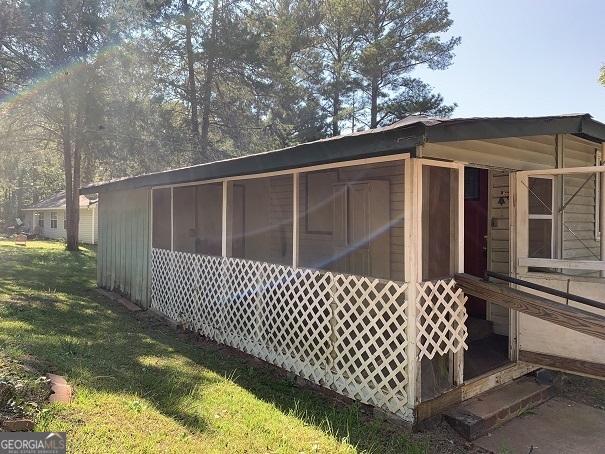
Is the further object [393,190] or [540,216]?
[393,190]

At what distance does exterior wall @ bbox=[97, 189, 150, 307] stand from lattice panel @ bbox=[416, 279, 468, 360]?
220 inches

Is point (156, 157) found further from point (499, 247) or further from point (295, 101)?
point (499, 247)

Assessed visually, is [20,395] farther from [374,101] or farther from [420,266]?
[374,101]

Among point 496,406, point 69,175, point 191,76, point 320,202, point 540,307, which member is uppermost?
point 191,76

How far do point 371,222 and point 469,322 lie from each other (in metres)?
1.73

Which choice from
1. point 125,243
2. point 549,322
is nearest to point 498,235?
point 549,322

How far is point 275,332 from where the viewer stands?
16.9 feet

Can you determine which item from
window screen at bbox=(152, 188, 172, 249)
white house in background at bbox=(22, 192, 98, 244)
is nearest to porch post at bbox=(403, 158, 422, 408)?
window screen at bbox=(152, 188, 172, 249)

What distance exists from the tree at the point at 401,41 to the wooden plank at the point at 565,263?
44.0 ft

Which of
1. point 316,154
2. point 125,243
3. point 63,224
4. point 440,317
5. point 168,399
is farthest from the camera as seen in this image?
point 63,224

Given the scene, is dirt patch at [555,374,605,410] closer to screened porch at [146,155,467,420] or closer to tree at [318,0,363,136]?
screened porch at [146,155,467,420]

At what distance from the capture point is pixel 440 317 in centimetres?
383

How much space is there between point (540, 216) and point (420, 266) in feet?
6.15

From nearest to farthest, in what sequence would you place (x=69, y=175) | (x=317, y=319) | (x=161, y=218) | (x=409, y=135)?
(x=409, y=135)
(x=317, y=319)
(x=161, y=218)
(x=69, y=175)
